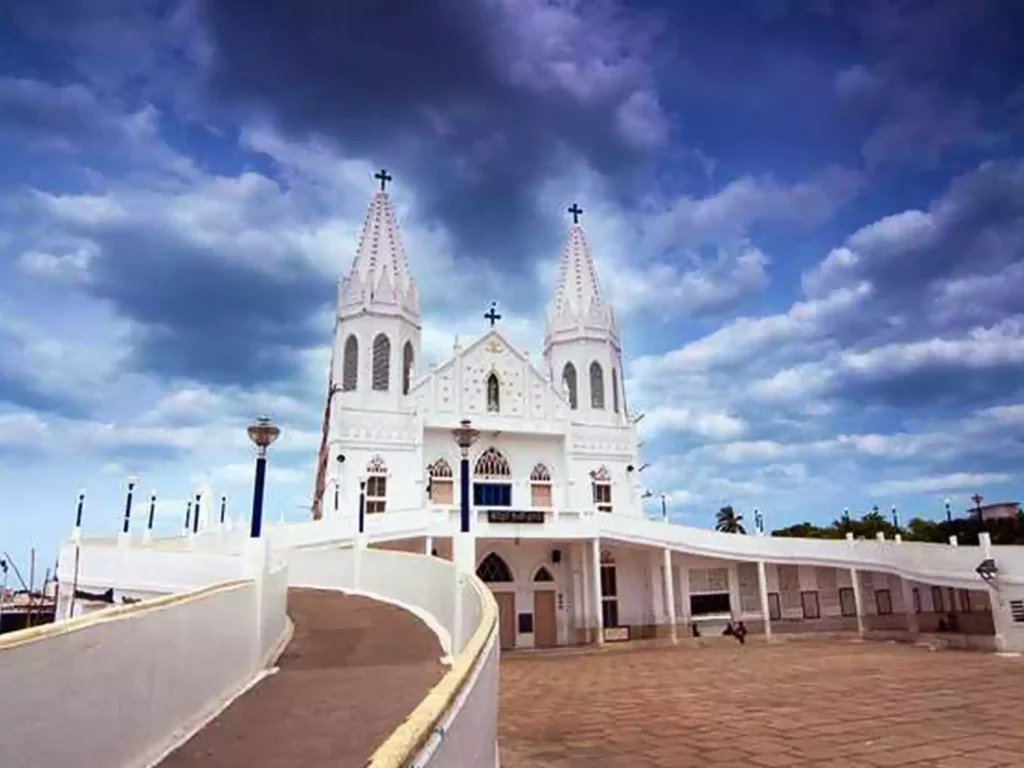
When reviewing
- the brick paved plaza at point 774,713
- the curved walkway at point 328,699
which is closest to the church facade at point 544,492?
the brick paved plaza at point 774,713

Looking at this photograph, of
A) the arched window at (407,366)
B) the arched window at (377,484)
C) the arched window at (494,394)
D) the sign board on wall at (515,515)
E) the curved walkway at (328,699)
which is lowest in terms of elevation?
the curved walkway at (328,699)

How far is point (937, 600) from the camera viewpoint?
103ft

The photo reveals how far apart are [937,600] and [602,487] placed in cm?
1412

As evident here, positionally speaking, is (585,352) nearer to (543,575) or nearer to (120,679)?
(543,575)

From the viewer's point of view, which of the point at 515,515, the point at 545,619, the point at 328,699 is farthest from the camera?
the point at 545,619

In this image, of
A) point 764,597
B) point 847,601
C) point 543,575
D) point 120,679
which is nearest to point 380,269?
Result: point 543,575

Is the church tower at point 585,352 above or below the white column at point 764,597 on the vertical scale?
above

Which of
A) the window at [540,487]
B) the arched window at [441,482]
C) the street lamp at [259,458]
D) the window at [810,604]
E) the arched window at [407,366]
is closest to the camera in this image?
the street lamp at [259,458]

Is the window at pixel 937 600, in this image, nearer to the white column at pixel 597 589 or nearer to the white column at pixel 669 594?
the white column at pixel 669 594

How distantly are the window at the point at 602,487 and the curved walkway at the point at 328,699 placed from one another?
18.3 m

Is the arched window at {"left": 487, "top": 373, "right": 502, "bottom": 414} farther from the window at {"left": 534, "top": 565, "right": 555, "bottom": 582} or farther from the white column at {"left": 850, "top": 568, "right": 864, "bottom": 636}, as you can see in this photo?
the white column at {"left": 850, "top": 568, "right": 864, "bottom": 636}

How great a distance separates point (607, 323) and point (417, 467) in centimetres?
1142

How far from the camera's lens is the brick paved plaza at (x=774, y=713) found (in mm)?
7868

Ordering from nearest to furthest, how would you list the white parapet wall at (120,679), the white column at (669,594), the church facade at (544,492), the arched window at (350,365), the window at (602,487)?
1. the white parapet wall at (120,679)
2. the white column at (669,594)
3. the church facade at (544,492)
4. the arched window at (350,365)
5. the window at (602,487)
